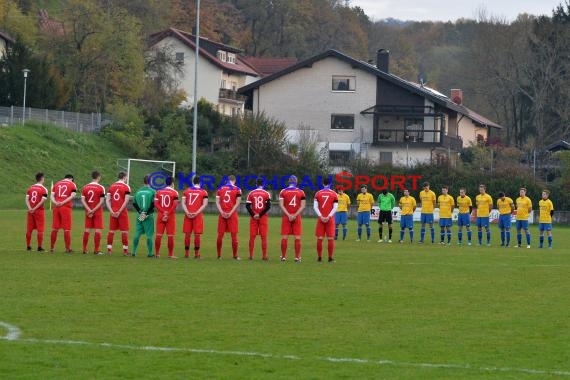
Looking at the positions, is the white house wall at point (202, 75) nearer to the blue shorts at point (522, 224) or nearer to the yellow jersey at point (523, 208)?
the yellow jersey at point (523, 208)

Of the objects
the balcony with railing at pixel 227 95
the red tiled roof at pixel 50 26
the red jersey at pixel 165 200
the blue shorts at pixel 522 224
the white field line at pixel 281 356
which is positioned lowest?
the white field line at pixel 281 356

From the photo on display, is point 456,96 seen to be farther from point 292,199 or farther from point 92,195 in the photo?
point 92,195

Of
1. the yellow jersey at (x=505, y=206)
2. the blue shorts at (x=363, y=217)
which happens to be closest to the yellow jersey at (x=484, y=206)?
the yellow jersey at (x=505, y=206)

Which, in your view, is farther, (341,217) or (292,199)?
(341,217)

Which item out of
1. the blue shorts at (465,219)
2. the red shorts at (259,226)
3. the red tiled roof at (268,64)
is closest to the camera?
the red shorts at (259,226)

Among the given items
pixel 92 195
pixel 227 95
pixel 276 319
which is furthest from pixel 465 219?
pixel 227 95

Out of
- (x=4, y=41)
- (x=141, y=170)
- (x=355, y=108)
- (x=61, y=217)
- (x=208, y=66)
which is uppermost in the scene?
(x=208, y=66)

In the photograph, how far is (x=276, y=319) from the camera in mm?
14133

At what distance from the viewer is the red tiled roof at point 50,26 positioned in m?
80.1

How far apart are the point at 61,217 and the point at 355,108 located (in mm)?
54561

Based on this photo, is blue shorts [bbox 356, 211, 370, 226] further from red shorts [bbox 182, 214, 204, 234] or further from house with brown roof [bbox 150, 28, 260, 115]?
house with brown roof [bbox 150, 28, 260, 115]

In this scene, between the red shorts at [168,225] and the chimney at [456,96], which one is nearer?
the red shorts at [168,225]

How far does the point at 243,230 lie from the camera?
39688 mm

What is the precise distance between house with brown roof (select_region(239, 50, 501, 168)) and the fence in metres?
12.4
